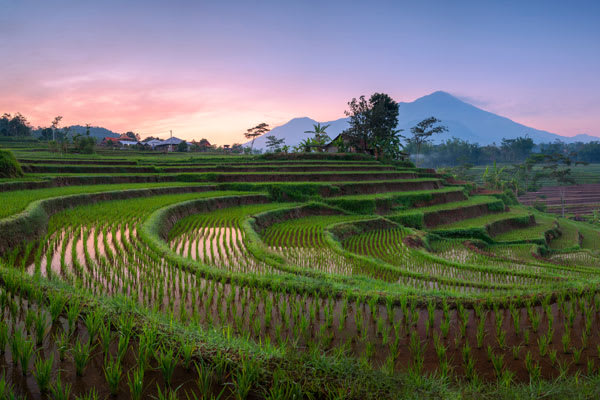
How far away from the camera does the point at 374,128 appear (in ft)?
128

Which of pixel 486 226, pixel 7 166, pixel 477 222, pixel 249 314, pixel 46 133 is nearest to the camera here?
pixel 249 314

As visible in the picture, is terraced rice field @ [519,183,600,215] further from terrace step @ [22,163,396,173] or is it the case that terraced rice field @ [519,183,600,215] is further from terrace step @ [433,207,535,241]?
terrace step @ [22,163,396,173]

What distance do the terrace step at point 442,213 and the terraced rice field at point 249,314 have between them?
5.33 m

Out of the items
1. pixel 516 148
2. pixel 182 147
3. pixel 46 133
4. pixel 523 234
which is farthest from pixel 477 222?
pixel 516 148

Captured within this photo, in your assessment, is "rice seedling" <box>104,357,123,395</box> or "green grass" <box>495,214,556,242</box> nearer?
"rice seedling" <box>104,357,123,395</box>

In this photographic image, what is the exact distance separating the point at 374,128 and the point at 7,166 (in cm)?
3211

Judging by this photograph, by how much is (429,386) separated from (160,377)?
2.02 meters

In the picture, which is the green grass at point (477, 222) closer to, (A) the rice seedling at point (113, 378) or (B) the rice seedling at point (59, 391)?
(A) the rice seedling at point (113, 378)

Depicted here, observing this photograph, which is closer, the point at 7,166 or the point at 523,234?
the point at 7,166

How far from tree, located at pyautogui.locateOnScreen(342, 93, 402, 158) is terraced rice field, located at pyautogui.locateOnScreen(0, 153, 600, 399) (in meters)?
27.1

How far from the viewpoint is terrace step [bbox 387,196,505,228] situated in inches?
698

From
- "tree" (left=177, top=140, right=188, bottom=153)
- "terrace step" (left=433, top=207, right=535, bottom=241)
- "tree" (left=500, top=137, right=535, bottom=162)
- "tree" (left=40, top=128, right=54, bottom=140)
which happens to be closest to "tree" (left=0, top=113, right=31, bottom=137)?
"tree" (left=40, top=128, right=54, bottom=140)

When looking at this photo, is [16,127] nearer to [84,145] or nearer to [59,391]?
[84,145]

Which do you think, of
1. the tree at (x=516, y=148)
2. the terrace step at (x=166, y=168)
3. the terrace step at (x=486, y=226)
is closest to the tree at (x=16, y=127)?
the terrace step at (x=166, y=168)
